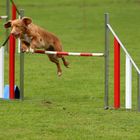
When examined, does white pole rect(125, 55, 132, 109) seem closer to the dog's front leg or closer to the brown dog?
the brown dog

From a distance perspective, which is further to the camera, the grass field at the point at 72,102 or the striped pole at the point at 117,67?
the striped pole at the point at 117,67

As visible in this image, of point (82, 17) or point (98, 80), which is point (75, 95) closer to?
point (98, 80)

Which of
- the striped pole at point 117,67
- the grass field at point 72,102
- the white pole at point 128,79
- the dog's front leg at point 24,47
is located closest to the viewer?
Answer: the grass field at point 72,102

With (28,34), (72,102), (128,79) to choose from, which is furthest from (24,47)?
(128,79)

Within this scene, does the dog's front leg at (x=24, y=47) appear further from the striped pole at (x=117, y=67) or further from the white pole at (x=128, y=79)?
the white pole at (x=128, y=79)

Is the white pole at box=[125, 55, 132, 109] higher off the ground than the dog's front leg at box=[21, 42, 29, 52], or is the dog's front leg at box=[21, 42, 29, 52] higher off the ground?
the dog's front leg at box=[21, 42, 29, 52]

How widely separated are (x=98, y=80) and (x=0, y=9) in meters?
22.7

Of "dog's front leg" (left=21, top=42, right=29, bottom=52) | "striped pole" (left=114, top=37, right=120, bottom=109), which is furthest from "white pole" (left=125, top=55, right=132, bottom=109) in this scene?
"dog's front leg" (left=21, top=42, right=29, bottom=52)

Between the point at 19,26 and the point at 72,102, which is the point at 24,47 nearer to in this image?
the point at 19,26

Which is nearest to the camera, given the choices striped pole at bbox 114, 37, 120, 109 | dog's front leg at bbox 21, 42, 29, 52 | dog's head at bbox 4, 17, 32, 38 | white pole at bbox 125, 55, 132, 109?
white pole at bbox 125, 55, 132, 109

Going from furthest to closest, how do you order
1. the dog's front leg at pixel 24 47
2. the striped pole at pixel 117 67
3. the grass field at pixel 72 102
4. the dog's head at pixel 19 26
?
the dog's front leg at pixel 24 47 < the dog's head at pixel 19 26 < the striped pole at pixel 117 67 < the grass field at pixel 72 102

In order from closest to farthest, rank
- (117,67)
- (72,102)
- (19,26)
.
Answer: (117,67) → (19,26) → (72,102)

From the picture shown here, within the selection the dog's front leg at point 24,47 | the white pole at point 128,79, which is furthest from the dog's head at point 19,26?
the white pole at point 128,79

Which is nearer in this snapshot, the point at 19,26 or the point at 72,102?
the point at 19,26
